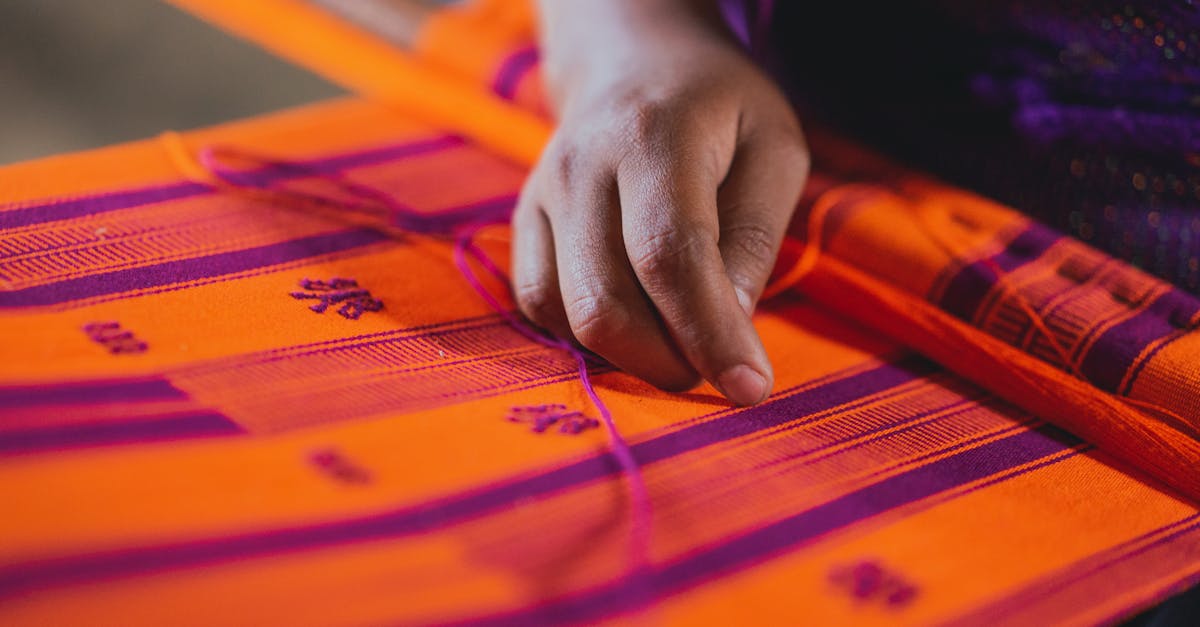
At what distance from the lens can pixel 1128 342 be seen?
0.69m

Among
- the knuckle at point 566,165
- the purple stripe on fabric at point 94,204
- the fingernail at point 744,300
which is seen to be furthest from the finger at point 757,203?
the purple stripe on fabric at point 94,204

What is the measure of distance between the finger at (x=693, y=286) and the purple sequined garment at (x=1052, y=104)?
0.38 meters

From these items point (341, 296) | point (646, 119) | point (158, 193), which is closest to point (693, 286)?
point (646, 119)

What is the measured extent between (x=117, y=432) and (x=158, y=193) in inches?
13.4

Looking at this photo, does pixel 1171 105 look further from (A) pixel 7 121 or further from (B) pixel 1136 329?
(A) pixel 7 121

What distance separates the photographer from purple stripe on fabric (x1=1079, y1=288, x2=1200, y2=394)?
0.69m

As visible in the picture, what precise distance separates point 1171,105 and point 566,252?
499 mm

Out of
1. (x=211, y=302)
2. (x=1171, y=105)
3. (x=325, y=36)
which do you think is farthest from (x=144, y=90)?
(x=1171, y=105)

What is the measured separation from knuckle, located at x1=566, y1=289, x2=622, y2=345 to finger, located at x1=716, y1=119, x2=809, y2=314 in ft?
0.30

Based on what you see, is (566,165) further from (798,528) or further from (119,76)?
(119,76)

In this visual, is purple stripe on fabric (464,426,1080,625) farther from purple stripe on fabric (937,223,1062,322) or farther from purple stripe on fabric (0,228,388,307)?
purple stripe on fabric (0,228,388,307)

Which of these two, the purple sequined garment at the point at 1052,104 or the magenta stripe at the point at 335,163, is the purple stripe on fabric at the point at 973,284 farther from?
the magenta stripe at the point at 335,163

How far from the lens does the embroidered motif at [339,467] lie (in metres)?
0.54

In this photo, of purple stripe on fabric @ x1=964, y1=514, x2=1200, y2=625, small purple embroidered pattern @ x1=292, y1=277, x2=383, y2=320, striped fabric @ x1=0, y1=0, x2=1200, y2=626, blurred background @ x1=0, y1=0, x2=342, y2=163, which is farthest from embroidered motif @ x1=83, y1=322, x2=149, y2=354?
Answer: blurred background @ x1=0, y1=0, x2=342, y2=163
